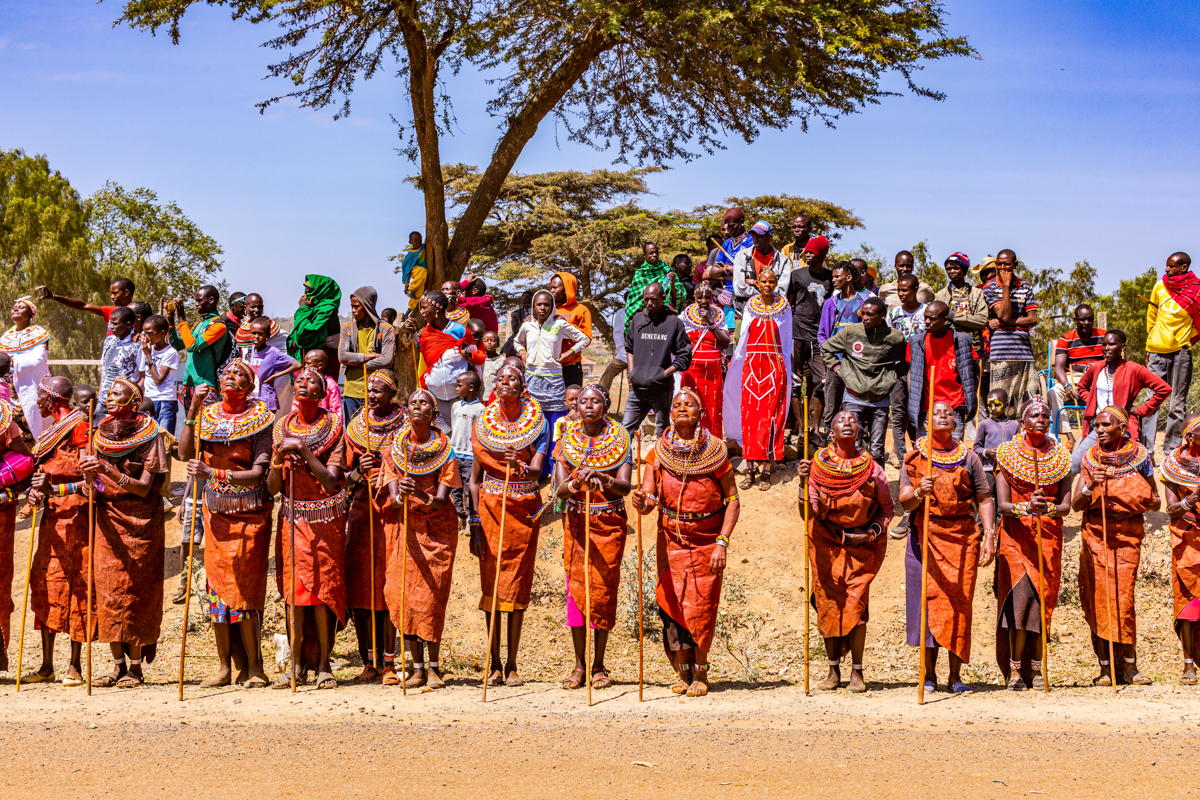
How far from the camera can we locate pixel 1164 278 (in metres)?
9.97

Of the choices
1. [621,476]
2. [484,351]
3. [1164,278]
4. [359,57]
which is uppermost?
[359,57]

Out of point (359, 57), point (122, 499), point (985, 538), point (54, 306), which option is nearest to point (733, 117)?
point (359, 57)

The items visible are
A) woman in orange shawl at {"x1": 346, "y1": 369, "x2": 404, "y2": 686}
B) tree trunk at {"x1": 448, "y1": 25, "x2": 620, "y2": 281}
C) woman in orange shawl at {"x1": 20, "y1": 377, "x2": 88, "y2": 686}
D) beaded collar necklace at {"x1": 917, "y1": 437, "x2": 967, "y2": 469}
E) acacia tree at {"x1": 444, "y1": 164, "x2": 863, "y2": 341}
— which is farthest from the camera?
acacia tree at {"x1": 444, "y1": 164, "x2": 863, "y2": 341}

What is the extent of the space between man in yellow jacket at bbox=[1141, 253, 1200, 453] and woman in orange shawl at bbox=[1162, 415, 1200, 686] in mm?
2765

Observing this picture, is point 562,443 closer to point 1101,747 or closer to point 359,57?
point 1101,747

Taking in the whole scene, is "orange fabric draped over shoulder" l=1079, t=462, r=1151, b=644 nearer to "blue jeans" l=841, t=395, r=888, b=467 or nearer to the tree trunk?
"blue jeans" l=841, t=395, r=888, b=467

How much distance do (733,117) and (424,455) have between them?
8474 millimetres

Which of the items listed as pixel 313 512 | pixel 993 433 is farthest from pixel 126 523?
pixel 993 433

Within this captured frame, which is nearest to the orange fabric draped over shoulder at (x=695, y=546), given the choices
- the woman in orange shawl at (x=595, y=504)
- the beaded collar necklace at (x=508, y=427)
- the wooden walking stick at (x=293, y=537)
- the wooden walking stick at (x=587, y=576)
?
the woman in orange shawl at (x=595, y=504)

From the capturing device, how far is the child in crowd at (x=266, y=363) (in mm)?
9172

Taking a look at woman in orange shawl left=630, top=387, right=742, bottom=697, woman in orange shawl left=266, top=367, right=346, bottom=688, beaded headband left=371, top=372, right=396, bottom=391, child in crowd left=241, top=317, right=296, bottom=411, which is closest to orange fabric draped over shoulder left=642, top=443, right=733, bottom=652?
woman in orange shawl left=630, top=387, right=742, bottom=697

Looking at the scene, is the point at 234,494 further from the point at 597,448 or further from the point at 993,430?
the point at 993,430

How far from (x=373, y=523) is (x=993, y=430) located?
16.9ft

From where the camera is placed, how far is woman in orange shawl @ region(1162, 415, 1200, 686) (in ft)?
22.8
